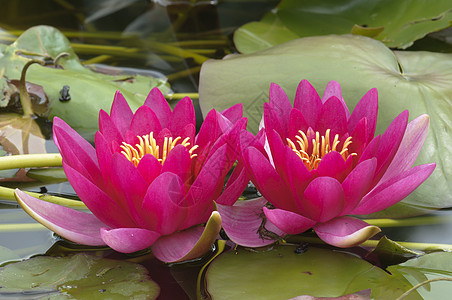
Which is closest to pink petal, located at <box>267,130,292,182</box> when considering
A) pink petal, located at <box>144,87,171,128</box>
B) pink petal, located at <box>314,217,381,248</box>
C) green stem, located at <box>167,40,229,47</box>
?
pink petal, located at <box>314,217,381,248</box>

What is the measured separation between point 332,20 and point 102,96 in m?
0.98

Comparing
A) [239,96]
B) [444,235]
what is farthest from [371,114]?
[239,96]

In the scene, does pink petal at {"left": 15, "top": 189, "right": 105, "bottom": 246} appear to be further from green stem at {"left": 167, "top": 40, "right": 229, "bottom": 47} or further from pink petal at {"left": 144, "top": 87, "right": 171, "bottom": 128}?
green stem at {"left": 167, "top": 40, "right": 229, "bottom": 47}

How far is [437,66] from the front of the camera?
124cm

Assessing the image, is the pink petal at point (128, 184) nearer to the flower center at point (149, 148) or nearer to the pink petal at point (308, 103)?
the flower center at point (149, 148)

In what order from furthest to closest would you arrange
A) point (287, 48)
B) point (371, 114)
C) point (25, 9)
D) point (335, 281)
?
1. point (25, 9)
2. point (287, 48)
3. point (371, 114)
4. point (335, 281)

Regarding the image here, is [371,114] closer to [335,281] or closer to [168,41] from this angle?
[335,281]

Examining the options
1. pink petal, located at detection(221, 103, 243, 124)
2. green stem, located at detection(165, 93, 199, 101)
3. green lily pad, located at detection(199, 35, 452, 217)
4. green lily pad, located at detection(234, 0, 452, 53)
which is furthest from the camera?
green lily pad, located at detection(234, 0, 452, 53)

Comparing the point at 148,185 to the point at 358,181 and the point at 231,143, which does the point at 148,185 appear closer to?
the point at 231,143

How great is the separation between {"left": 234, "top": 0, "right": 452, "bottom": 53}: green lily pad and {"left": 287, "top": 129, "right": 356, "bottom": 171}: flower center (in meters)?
0.74

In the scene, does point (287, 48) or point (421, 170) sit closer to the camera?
point (421, 170)

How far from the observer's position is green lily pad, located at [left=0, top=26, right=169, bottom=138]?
1.22m

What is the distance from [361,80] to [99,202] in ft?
2.19

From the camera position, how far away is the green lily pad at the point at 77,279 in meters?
0.72
